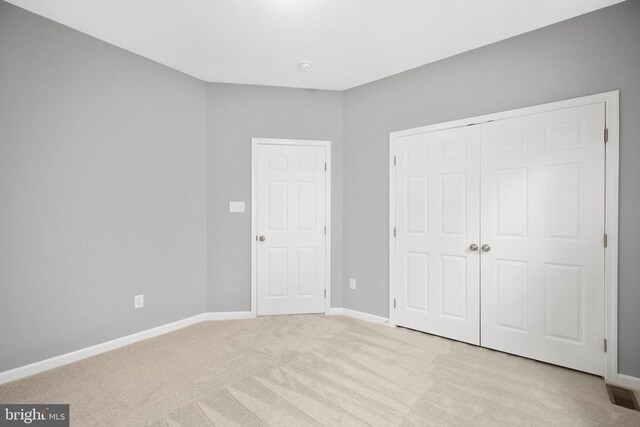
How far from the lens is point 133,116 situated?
2936mm

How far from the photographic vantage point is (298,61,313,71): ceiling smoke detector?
10.00 ft

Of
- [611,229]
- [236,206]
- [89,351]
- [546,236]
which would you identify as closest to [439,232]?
[546,236]

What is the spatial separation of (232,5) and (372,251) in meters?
2.69

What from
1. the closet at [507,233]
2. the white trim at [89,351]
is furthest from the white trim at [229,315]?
the closet at [507,233]

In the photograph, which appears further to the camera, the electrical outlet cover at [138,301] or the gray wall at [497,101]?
the electrical outlet cover at [138,301]

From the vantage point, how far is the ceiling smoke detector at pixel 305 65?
3.05 m

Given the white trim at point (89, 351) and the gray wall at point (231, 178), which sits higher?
the gray wall at point (231, 178)

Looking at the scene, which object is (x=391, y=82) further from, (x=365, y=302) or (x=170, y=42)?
(x=365, y=302)

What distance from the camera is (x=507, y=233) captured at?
2666mm

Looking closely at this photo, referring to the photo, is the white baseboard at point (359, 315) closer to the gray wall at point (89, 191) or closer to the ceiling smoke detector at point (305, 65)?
the gray wall at point (89, 191)

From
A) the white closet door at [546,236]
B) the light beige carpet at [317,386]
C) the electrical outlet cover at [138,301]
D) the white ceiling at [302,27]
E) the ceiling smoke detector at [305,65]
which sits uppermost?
the white ceiling at [302,27]

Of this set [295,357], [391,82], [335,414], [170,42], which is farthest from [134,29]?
[335,414]

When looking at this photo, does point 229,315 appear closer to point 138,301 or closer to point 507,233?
point 138,301

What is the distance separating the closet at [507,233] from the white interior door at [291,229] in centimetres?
92
